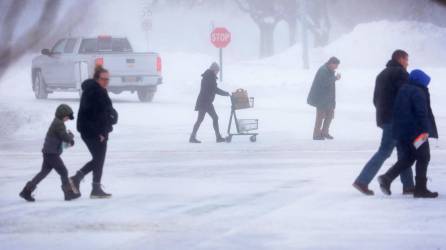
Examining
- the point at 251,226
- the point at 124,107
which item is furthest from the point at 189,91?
the point at 251,226

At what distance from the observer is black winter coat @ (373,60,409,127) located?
1109 cm

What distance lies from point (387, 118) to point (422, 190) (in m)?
0.92

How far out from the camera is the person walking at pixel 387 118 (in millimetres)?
10977

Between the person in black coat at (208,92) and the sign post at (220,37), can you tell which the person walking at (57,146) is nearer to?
the person in black coat at (208,92)

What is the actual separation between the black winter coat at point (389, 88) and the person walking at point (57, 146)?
340 cm

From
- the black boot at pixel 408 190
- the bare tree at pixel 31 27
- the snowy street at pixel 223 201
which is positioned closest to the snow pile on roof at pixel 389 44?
the snowy street at pixel 223 201

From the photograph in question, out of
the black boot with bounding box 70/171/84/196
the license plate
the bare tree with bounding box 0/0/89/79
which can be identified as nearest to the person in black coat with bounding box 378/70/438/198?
the black boot with bounding box 70/171/84/196

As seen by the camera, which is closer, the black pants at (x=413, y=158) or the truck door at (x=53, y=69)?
the black pants at (x=413, y=158)

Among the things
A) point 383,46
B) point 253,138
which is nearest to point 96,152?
point 253,138

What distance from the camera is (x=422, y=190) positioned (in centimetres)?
1066

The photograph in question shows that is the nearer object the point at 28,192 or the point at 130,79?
the point at 28,192

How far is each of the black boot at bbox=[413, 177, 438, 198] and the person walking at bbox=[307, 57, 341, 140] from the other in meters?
8.27

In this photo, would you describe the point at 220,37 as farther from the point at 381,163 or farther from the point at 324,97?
the point at 381,163

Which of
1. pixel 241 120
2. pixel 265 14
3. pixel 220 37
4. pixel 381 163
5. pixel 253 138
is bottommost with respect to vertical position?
pixel 253 138
